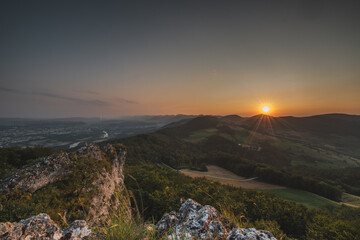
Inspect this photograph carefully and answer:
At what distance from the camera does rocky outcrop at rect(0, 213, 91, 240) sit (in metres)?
3.25

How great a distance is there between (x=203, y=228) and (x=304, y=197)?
6455 cm

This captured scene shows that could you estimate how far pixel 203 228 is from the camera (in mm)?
3723

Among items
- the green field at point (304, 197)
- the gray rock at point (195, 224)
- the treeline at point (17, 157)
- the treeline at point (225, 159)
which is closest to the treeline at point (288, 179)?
the treeline at point (225, 159)

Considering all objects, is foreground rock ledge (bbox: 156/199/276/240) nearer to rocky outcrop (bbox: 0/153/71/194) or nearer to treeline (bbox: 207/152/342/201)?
rocky outcrop (bbox: 0/153/71/194)

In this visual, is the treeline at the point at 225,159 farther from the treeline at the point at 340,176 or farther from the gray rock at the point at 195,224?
the gray rock at the point at 195,224

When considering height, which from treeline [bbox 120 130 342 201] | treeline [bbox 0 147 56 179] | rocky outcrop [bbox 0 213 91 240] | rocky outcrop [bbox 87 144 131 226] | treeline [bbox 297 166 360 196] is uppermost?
rocky outcrop [bbox 0 213 91 240]

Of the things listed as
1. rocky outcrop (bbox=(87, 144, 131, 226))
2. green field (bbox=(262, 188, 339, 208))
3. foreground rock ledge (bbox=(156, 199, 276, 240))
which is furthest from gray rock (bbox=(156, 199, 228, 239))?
green field (bbox=(262, 188, 339, 208))

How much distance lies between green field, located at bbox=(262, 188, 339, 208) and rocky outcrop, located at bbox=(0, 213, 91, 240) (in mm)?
54063

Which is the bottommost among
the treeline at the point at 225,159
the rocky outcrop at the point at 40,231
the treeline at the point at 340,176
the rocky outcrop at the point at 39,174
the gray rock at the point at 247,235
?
the treeline at the point at 340,176

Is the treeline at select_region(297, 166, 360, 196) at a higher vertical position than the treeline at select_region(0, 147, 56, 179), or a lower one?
lower

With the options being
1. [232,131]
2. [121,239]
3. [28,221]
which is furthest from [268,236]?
[232,131]

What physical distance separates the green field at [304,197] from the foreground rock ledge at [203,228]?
5097cm

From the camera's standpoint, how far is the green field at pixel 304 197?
1565 inches

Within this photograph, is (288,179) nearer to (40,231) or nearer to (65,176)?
(65,176)
